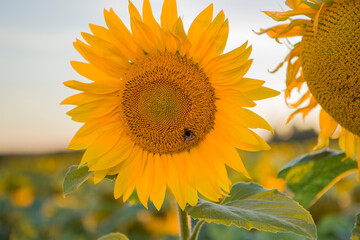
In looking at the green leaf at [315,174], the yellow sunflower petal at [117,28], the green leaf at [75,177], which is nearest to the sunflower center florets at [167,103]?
the yellow sunflower petal at [117,28]

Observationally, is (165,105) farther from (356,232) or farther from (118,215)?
(118,215)

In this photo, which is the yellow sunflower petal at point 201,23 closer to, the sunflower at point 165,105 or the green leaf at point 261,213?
the sunflower at point 165,105

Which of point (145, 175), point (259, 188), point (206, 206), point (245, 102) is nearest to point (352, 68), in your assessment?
point (245, 102)

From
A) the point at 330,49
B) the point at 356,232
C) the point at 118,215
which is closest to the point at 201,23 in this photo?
the point at 330,49

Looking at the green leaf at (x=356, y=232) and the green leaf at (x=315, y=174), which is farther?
the green leaf at (x=315, y=174)

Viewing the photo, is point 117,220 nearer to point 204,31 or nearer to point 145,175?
point 145,175

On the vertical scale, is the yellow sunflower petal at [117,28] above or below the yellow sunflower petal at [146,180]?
above
